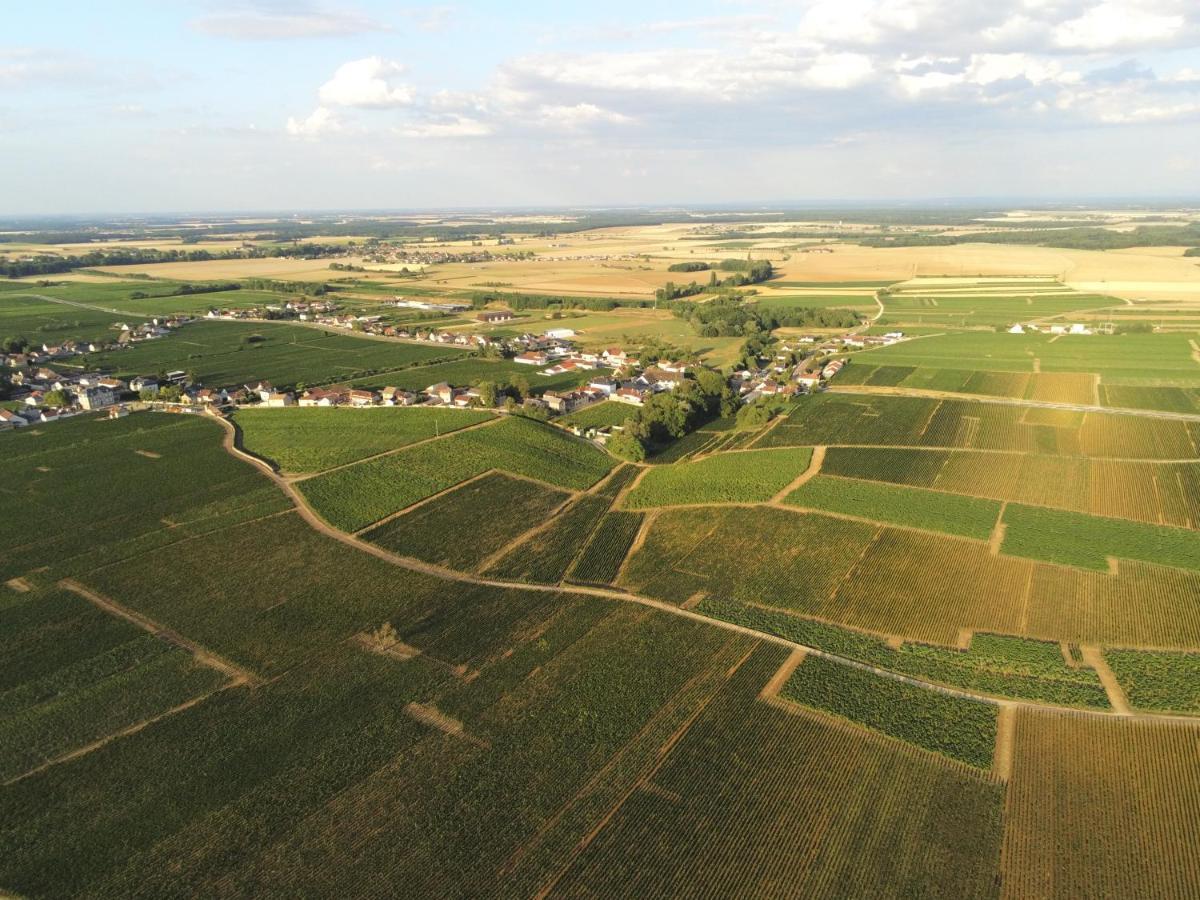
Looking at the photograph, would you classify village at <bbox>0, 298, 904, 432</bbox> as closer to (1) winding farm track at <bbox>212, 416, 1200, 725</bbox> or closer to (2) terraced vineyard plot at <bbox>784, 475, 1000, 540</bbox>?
(1) winding farm track at <bbox>212, 416, 1200, 725</bbox>

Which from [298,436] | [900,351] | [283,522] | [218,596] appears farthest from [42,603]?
[900,351]

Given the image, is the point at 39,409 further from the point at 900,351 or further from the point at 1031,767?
the point at 900,351

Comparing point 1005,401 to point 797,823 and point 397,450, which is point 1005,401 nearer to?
point 397,450

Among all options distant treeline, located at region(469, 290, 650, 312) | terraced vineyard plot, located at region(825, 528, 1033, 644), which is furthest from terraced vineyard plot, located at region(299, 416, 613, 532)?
distant treeline, located at region(469, 290, 650, 312)

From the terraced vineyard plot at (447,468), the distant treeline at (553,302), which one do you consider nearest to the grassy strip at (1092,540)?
the terraced vineyard plot at (447,468)

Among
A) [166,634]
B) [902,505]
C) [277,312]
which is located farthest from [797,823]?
[277,312]
